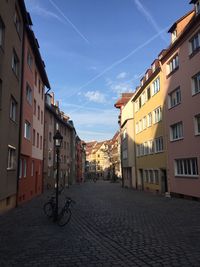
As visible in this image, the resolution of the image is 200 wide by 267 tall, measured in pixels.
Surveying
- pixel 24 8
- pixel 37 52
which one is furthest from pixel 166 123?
pixel 24 8

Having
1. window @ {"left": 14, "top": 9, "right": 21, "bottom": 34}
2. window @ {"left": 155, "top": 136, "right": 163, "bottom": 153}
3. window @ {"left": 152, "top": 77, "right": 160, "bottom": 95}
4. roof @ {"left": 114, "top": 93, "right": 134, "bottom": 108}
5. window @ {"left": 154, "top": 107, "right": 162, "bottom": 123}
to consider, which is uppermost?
roof @ {"left": 114, "top": 93, "right": 134, "bottom": 108}

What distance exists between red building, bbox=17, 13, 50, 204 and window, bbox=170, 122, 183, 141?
39.0 feet

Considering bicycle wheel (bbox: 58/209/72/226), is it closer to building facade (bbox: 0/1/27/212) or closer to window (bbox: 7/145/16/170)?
building facade (bbox: 0/1/27/212)

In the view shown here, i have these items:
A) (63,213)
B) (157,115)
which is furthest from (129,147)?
(63,213)

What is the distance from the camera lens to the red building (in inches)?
885

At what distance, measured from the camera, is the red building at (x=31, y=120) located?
2249 cm

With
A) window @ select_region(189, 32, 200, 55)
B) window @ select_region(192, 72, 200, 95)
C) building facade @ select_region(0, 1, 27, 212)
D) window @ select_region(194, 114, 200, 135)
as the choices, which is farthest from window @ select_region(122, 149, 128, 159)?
building facade @ select_region(0, 1, 27, 212)

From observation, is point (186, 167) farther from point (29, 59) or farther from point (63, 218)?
point (29, 59)

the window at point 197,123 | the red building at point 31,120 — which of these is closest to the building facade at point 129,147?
the red building at point 31,120

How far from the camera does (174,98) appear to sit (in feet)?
85.8

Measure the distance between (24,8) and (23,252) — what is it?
16637mm

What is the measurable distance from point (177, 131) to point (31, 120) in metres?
12.1

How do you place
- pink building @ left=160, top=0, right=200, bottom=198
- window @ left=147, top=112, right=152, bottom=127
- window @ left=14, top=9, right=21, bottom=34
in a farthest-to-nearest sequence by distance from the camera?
window @ left=147, top=112, right=152, bottom=127, pink building @ left=160, top=0, right=200, bottom=198, window @ left=14, top=9, right=21, bottom=34

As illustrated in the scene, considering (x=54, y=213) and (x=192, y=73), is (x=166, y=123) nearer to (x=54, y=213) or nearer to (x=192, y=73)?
(x=192, y=73)
